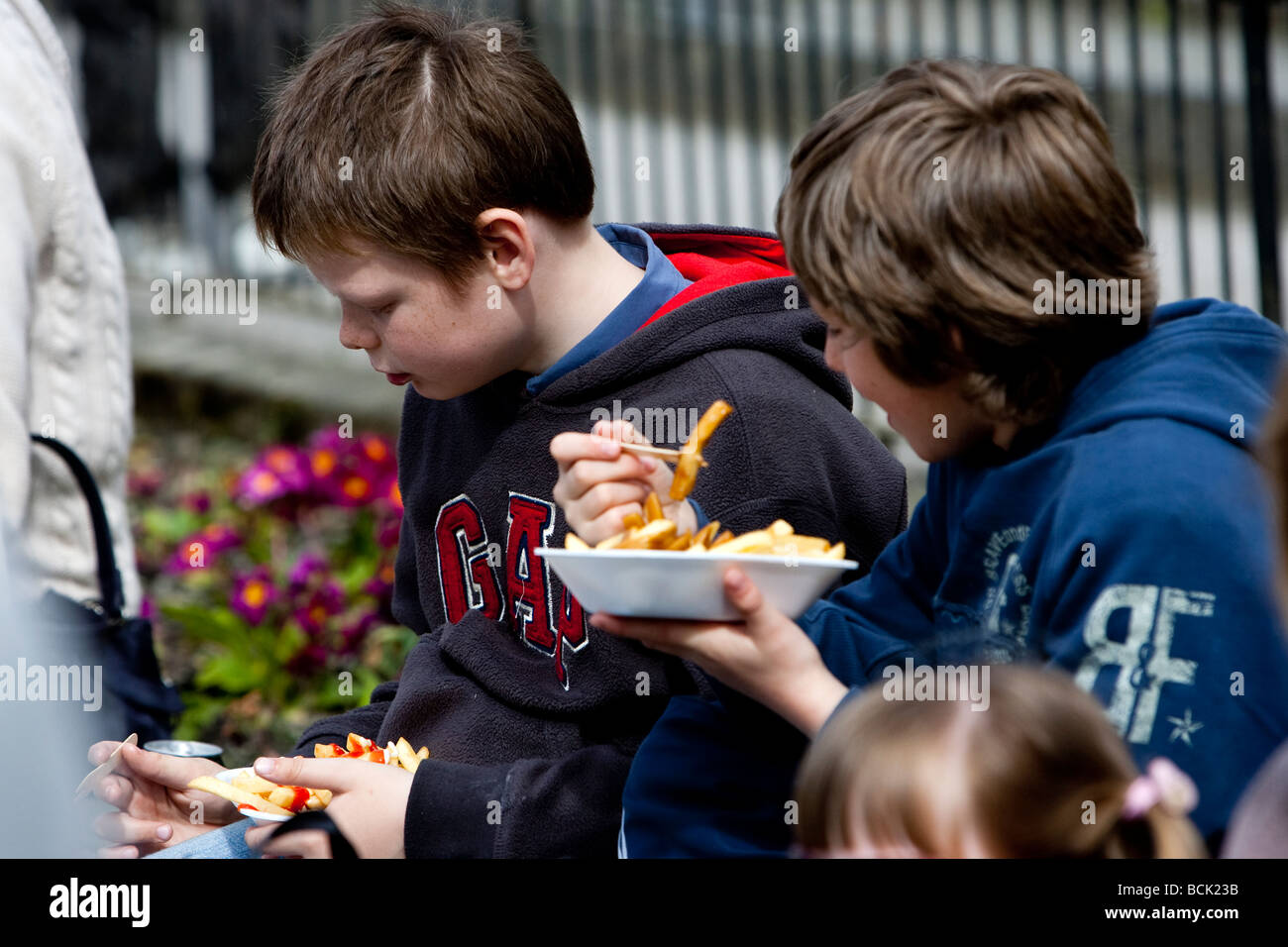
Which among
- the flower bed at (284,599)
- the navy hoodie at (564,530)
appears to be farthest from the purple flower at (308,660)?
the navy hoodie at (564,530)

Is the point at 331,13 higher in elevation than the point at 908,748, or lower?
higher

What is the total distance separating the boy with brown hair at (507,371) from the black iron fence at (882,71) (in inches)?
118

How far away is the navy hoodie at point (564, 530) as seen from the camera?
1.97 metres

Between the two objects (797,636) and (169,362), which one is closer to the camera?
(797,636)

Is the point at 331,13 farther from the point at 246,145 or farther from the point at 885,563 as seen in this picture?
the point at 885,563

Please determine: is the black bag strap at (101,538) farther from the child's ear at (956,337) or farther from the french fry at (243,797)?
the child's ear at (956,337)

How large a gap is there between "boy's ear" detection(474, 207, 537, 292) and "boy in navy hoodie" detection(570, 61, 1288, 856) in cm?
51

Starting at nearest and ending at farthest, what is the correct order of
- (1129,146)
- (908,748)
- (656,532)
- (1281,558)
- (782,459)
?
(1281,558)
(908,748)
(656,532)
(782,459)
(1129,146)

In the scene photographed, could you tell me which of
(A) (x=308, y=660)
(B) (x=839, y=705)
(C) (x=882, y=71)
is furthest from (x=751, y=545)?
(C) (x=882, y=71)

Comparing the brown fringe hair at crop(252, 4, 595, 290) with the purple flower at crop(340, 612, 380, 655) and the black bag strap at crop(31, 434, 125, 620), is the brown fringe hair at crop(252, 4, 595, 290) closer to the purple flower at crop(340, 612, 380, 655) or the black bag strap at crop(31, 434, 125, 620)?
the black bag strap at crop(31, 434, 125, 620)

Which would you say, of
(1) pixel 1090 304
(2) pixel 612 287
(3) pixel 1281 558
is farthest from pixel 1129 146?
(3) pixel 1281 558

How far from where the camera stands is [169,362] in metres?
7.09

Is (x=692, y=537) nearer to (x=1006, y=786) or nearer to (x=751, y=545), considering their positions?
(x=751, y=545)

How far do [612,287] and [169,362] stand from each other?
530cm
